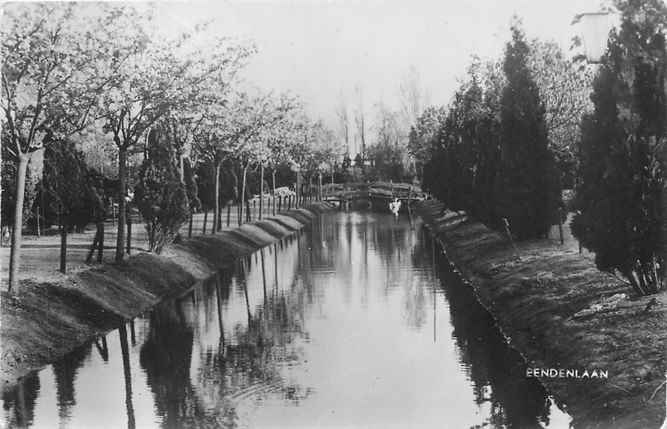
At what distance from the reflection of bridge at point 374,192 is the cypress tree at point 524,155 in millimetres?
53272

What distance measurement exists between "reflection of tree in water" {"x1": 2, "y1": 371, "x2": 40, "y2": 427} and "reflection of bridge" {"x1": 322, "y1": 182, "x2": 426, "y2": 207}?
222 ft

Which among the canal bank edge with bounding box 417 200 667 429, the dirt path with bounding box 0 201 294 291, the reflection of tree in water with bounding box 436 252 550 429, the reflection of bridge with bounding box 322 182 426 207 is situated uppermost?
the reflection of bridge with bounding box 322 182 426 207

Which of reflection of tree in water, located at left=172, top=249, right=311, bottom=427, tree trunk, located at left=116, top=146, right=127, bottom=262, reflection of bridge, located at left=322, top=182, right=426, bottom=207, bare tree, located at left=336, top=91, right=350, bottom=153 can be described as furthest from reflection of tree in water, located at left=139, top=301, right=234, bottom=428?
reflection of bridge, located at left=322, top=182, right=426, bottom=207

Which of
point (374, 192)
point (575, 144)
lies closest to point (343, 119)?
point (374, 192)

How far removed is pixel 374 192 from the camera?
278 feet

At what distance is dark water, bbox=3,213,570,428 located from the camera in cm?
1188

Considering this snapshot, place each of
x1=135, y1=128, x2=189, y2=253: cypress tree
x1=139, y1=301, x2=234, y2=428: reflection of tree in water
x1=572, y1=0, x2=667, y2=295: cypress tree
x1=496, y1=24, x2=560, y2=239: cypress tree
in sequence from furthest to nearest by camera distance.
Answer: x1=135, y1=128, x2=189, y2=253: cypress tree → x1=496, y1=24, x2=560, y2=239: cypress tree → x1=572, y1=0, x2=667, y2=295: cypress tree → x1=139, y1=301, x2=234, y2=428: reflection of tree in water

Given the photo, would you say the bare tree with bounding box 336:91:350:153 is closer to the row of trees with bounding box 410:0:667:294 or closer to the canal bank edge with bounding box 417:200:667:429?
the row of trees with bounding box 410:0:667:294

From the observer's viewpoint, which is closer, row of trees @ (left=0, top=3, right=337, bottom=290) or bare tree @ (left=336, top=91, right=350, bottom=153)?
row of trees @ (left=0, top=3, right=337, bottom=290)

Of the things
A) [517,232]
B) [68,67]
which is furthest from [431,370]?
[517,232]

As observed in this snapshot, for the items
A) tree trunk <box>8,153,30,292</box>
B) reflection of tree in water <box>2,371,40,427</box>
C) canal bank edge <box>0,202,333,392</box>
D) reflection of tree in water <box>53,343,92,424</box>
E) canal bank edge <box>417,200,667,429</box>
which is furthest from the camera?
tree trunk <box>8,153,30,292</box>

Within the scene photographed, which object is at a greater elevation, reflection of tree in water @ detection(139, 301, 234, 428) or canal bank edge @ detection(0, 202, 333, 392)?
canal bank edge @ detection(0, 202, 333, 392)

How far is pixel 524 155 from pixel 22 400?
58.8 ft

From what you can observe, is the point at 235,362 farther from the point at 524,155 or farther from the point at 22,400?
the point at 524,155
